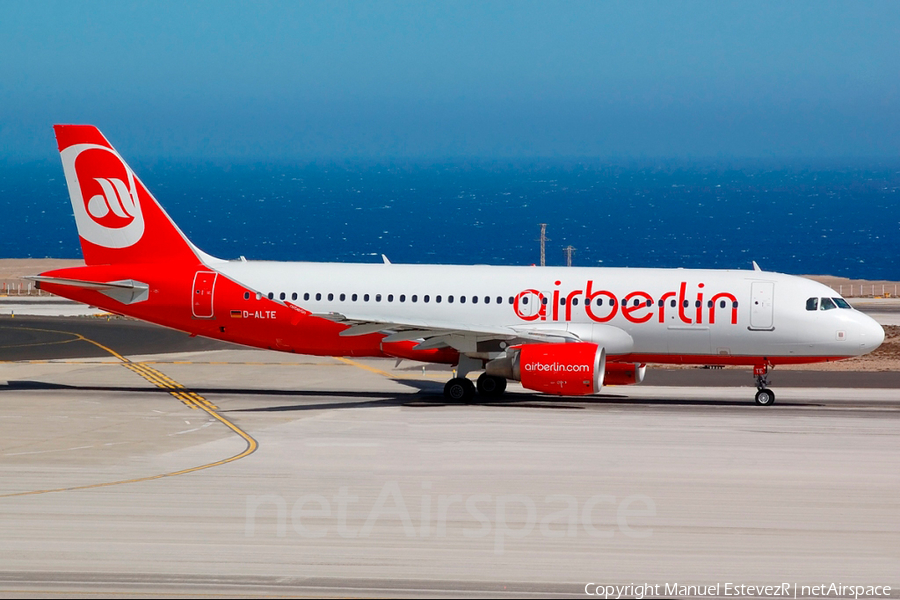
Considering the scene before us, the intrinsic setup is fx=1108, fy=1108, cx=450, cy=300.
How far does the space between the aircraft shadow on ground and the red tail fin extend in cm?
436

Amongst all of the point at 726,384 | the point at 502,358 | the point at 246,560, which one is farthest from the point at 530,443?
the point at 726,384

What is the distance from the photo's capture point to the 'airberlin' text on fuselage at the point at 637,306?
112ft

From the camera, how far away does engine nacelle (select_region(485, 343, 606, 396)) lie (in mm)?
31625

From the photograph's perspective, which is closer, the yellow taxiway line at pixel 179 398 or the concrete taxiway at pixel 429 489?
the concrete taxiway at pixel 429 489

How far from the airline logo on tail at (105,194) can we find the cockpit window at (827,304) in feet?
72.0

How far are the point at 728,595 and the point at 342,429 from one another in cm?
1533

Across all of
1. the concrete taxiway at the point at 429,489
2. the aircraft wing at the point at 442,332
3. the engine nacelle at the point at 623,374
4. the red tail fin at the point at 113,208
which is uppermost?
the red tail fin at the point at 113,208

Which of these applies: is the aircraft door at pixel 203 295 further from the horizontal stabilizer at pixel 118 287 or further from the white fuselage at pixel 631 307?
the horizontal stabilizer at pixel 118 287

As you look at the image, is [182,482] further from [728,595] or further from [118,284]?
[118,284]

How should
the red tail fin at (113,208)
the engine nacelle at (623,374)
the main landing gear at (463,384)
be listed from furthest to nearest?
1. the red tail fin at (113,208)
2. the engine nacelle at (623,374)
3. the main landing gear at (463,384)

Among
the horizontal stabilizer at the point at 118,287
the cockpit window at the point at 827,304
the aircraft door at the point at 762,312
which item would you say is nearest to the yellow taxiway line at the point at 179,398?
the horizontal stabilizer at the point at 118,287

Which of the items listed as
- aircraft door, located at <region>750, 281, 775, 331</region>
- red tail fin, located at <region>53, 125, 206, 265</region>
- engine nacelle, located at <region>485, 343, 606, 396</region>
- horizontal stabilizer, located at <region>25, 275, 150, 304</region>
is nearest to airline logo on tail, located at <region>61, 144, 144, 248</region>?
red tail fin, located at <region>53, 125, 206, 265</region>

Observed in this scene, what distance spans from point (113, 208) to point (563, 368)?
52.1 ft

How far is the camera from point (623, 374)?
34.7 metres
